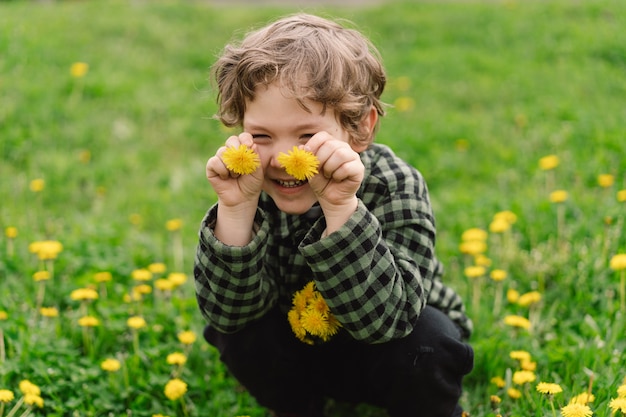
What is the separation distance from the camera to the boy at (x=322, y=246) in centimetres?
179

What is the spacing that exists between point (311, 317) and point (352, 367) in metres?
0.29

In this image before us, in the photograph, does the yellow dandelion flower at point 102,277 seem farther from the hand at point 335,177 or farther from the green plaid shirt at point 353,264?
the hand at point 335,177

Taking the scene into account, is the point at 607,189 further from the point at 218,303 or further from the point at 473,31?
the point at 473,31

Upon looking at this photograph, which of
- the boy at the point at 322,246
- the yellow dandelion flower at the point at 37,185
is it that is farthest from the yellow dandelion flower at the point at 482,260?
the yellow dandelion flower at the point at 37,185

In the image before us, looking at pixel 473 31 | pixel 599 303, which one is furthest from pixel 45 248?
pixel 473 31

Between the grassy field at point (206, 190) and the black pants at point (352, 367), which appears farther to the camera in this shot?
the grassy field at point (206, 190)

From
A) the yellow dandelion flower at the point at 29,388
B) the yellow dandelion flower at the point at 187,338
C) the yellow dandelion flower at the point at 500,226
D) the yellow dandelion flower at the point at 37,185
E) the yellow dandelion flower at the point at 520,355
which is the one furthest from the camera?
the yellow dandelion flower at the point at 37,185

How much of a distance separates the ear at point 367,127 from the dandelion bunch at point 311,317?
39 centimetres

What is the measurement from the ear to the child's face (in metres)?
0.11

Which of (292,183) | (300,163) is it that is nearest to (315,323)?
(292,183)

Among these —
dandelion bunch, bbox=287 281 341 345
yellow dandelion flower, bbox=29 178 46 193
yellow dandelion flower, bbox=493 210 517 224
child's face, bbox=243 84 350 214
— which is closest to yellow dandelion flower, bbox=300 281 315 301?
dandelion bunch, bbox=287 281 341 345

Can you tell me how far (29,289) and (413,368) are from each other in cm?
163

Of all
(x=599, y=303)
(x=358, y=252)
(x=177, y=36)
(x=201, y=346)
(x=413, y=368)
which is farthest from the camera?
(x=177, y=36)

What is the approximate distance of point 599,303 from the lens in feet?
8.96
